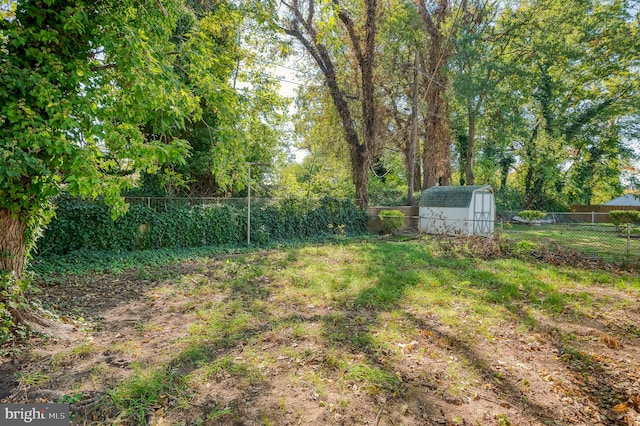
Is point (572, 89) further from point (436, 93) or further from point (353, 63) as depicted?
point (353, 63)

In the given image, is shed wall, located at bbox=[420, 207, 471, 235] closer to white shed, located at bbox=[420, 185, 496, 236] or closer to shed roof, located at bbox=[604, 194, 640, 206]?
white shed, located at bbox=[420, 185, 496, 236]

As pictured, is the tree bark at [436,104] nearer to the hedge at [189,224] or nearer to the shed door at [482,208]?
the shed door at [482,208]

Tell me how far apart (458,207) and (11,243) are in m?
13.8

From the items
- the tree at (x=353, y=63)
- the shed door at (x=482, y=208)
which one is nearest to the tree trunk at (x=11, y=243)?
the tree at (x=353, y=63)

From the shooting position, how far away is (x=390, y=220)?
13844mm

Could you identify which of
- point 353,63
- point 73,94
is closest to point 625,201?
point 353,63

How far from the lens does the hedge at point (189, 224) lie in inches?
296

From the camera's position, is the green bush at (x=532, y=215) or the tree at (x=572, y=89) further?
the green bush at (x=532, y=215)

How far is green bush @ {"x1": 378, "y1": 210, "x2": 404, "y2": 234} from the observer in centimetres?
1382

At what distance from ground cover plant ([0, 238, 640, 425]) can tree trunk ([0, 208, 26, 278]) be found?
2.62 feet

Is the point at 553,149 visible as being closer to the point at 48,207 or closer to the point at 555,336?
the point at 555,336

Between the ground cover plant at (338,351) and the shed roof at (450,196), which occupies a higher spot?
the shed roof at (450,196)

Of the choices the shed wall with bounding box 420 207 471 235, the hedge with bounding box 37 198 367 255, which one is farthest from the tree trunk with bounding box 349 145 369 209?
the shed wall with bounding box 420 207 471 235

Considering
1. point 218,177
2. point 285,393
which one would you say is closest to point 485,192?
point 218,177
